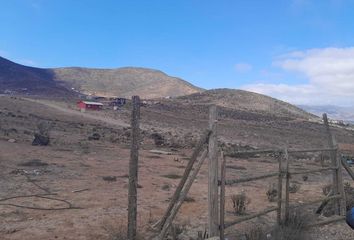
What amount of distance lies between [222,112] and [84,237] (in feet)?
227

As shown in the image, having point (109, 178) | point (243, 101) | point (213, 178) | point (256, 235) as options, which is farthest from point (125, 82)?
point (213, 178)

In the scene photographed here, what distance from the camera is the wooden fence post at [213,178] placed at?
698cm

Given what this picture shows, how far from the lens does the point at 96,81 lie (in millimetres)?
164875

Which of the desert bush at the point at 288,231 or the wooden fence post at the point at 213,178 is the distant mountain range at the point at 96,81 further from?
the wooden fence post at the point at 213,178

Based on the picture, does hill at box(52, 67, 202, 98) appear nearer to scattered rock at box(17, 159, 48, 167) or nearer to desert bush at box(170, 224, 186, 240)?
scattered rock at box(17, 159, 48, 167)

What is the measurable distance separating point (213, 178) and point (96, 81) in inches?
6355

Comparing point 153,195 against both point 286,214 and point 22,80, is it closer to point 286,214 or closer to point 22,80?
point 286,214

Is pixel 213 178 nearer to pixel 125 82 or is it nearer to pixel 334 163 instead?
pixel 334 163

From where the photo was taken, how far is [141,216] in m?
9.73

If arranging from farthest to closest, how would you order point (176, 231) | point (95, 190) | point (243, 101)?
point (243, 101) → point (95, 190) → point (176, 231)

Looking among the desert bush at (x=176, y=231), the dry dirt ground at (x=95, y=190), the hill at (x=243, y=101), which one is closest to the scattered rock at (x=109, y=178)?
the dry dirt ground at (x=95, y=190)

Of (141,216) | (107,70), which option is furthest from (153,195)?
(107,70)

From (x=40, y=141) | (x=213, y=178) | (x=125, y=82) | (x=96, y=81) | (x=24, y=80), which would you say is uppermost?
(x=125, y=82)

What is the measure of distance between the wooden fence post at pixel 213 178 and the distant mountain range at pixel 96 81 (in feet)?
375
